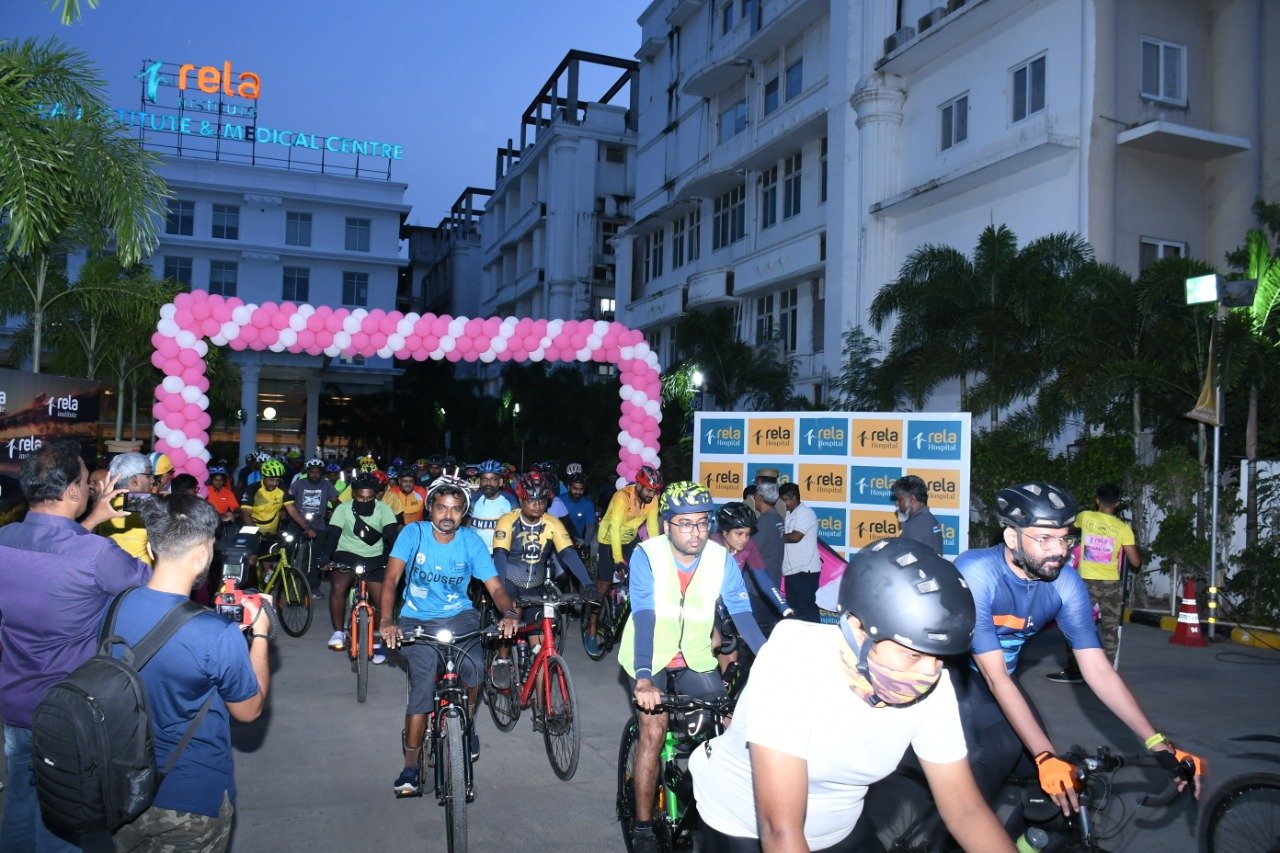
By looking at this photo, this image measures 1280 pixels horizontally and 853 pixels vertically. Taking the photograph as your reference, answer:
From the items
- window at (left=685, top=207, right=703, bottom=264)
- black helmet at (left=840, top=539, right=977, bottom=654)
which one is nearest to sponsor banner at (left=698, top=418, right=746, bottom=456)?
black helmet at (left=840, top=539, right=977, bottom=654)

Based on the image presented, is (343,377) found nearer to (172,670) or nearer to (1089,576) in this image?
(1089,576)

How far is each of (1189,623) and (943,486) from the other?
3.73 metres

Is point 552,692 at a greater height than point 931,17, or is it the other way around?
point 931,17

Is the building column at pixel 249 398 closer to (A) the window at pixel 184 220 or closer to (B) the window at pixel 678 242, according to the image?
(A) the window at pixel 184 220

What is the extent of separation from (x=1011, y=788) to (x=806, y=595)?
6780 mm

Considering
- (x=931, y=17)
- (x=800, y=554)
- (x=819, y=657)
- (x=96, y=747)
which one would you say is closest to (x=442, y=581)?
(x=96, y=747)

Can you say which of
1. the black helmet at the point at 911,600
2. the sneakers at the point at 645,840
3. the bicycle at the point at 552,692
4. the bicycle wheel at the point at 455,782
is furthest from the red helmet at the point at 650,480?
the black helmet at the point at 911,600

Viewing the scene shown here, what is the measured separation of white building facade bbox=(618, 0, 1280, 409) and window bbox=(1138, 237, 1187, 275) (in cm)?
5

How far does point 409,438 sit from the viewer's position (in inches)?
2318

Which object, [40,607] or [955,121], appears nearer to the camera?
[40,607]

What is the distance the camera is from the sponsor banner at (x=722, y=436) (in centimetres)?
1470

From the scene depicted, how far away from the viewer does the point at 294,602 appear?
12266 millimetres

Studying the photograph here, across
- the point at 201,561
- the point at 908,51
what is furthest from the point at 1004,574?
the point at 908,51

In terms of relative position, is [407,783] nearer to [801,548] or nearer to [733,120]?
[801,548]
